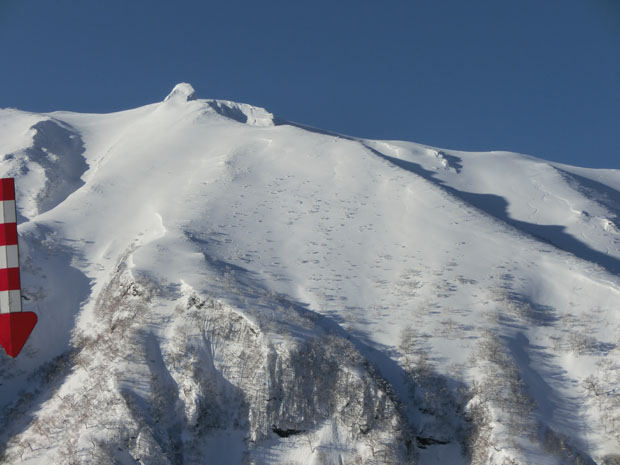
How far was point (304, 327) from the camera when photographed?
30.5 meters

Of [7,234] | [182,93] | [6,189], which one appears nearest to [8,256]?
[7,234]

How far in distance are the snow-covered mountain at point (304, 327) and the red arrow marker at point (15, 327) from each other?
19.1 metres

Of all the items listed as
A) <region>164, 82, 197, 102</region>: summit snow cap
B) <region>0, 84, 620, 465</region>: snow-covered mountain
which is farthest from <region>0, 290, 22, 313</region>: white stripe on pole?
<region>164, 82, 197, 102</region>: summit snow cap

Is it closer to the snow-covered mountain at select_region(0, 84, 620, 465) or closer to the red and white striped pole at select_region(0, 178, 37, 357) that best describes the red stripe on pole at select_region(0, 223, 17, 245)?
the red and white striped pole at select_region(0, 178, 37, 357)

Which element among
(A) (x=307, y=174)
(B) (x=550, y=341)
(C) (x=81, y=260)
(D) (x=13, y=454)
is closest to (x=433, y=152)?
(A) (x=307, y=174)

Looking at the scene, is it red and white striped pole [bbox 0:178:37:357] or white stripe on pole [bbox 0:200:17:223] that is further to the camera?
white stripe on pole [bbox 0:200:17:223]

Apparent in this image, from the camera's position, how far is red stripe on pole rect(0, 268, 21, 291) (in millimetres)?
6785

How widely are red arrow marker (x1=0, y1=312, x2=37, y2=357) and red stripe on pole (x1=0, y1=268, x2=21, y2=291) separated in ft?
1.15

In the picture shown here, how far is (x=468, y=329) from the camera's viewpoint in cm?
3219

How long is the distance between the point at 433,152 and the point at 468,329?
51.2 m

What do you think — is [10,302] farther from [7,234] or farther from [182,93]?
[182,93]

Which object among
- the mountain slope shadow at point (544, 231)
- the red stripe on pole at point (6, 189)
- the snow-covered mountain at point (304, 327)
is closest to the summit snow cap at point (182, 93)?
the snow-covered mountain at point (304, 327)

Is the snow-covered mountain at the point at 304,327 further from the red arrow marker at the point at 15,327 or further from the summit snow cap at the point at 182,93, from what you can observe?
the summit snow cap at the point at 182,93

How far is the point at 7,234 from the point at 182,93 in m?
91.6
